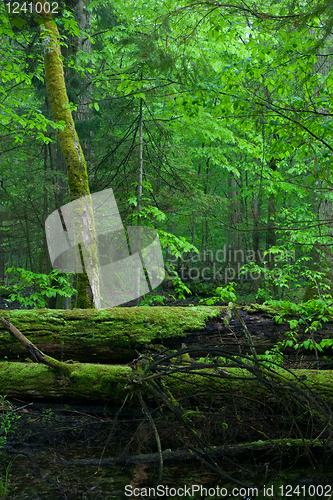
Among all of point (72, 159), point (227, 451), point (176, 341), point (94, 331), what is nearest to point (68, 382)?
point (94, 331)

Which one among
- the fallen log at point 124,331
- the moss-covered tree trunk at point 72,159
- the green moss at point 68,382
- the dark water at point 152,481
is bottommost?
the dark water at point 152,481

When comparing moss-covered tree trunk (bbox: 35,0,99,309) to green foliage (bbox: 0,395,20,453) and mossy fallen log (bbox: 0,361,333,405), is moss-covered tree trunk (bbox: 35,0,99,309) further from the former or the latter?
green foliage (bbox: 0,395,20,453)

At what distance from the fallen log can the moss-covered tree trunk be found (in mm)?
1562

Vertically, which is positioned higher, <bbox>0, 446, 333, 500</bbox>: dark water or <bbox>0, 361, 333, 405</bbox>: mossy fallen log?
<bbox>0, 361, 333, 405</bbox>: mossy fallen log

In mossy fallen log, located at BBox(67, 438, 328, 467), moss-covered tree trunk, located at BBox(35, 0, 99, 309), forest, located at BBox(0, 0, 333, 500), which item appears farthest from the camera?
moss-covered tree trunk, located at BBox(35, 0, 99, 309)

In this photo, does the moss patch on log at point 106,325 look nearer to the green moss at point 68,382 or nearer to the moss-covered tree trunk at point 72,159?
the green moss at point 68,382

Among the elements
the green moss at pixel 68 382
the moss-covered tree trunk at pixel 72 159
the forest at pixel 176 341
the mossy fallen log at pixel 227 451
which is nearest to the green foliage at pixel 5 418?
the forest at pixel 176 341

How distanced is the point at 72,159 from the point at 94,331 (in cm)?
386

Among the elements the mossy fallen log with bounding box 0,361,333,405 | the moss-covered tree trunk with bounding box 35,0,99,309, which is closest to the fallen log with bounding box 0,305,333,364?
the mossy fallen log with bounding box 0,361,333,405

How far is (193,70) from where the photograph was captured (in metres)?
7.51

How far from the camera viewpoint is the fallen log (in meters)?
5.11

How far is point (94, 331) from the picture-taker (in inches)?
205

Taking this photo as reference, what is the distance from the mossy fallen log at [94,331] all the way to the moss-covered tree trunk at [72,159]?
1.56 m

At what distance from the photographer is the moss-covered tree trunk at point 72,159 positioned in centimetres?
698
